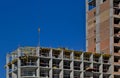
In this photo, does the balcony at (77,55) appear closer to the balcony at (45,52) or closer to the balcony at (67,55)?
the balcony at (67,55)

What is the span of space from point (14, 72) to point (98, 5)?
43.0 metres

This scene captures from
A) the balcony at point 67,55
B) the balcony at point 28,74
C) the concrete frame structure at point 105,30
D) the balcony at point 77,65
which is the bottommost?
the balcony at point 28,74

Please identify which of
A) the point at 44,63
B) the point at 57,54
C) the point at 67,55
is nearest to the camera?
the point at 44,63

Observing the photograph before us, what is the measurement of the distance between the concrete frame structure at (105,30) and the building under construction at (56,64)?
3326 mm

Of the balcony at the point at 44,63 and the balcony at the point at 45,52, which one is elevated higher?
the balcony at the point at 45,52

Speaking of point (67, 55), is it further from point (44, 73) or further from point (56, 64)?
point (44, 73)

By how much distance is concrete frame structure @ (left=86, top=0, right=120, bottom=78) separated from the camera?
158m

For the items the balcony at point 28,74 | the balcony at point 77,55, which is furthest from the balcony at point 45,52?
the balcony at point 77,55

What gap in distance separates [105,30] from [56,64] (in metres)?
25.3

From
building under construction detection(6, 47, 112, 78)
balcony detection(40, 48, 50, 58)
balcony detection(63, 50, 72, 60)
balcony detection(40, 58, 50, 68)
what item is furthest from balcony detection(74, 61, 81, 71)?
balcony detection(40, 48, 50, 58)

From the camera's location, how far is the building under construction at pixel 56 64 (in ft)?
470

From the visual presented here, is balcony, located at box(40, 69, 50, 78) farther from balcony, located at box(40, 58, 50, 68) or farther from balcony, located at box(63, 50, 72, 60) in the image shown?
balcony, located at box(63, 50, 72, 60)

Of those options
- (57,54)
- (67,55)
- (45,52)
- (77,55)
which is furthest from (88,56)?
(45,52)

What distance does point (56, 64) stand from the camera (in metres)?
148
